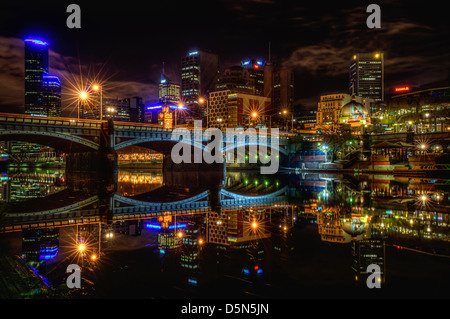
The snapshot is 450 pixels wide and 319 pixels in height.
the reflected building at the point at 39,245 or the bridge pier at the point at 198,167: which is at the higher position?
the bridge pier at the point at 198,167

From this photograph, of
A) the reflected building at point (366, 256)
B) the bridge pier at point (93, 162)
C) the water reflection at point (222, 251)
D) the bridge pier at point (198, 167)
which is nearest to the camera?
the water reflection at point (222, 251)

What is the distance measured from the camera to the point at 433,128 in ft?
376

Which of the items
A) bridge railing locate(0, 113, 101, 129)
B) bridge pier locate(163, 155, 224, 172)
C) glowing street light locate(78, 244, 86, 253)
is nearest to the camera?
glowing street light locate(78, 244, 86, 253)

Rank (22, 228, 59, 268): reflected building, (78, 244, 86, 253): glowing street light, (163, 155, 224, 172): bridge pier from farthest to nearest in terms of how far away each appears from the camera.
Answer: (163, 155, 224, 172): bridge pier < (78, 244, 86, 253): glowing street light < (22, 228, 59, 268): reflected building

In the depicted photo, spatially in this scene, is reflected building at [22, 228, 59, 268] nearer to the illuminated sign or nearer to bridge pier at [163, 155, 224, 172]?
bridge pier at [163, 155, 224, 172]

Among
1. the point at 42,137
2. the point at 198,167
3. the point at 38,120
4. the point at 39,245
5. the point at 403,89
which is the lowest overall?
the point at 39,245

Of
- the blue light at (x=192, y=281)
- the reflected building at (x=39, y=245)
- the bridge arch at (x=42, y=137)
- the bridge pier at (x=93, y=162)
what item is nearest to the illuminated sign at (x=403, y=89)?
the bridge pier at (x=93, y=162)

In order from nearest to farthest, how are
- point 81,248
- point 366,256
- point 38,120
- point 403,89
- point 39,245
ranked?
1. point 366,256
2. point 81,248
3. point 39,245
4. point 38,120
5. point 403,89

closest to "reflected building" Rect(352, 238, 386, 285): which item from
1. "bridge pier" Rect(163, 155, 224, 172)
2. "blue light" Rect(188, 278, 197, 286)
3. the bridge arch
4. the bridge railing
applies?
"blue light" Rect(188, 278, 197, 286)

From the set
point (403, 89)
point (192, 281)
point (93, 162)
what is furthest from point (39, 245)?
point (403, 89)

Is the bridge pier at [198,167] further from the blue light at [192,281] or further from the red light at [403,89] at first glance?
the red light at [403,89]

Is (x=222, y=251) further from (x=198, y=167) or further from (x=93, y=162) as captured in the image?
(x=198, y=167)

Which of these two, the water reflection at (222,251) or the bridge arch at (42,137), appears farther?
the bridge arch at (42,137)
